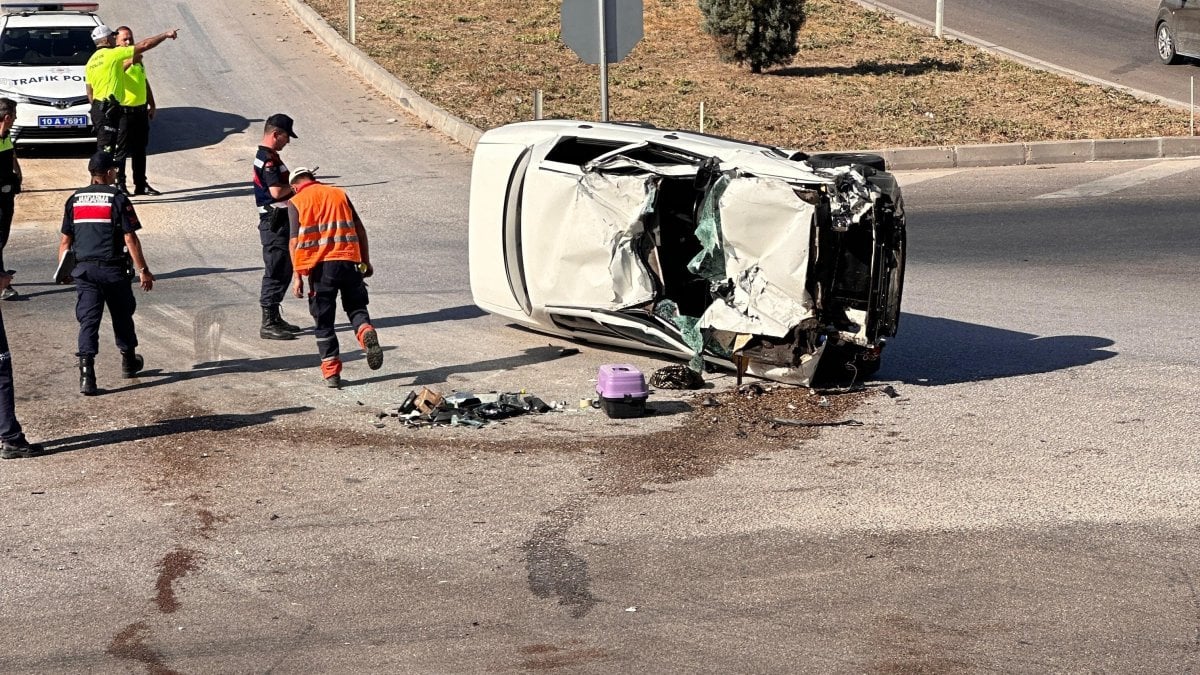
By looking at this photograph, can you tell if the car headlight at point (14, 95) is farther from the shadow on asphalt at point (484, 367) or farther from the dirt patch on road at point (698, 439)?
the dirt patch on road at point (698, 439)

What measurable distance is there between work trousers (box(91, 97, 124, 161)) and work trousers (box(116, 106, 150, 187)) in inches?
1.7

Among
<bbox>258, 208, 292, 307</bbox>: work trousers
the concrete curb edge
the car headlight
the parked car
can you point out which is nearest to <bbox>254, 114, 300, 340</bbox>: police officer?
<bbox>258, 208, 292, 307</bbox>: work trousers

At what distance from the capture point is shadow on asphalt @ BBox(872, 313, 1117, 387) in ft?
33.2

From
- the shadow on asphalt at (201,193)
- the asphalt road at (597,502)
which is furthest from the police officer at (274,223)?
the shadow on asphalt at (201,193)

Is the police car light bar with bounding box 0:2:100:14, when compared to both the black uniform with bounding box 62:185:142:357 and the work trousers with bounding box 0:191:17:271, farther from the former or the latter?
the black uniform with bounding box 62:185:142:357

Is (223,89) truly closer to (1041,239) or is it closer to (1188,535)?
(1041,239)

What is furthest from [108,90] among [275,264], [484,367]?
[484,367]

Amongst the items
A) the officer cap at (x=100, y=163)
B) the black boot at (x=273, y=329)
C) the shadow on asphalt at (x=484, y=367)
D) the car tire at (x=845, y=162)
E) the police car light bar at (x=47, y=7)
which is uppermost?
the police car light bar at (x=47, y=7)

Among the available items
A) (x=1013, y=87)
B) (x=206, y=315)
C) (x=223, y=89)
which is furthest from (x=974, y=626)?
(x=223, y=89)

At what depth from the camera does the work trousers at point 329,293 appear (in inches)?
388

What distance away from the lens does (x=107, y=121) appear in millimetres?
16469

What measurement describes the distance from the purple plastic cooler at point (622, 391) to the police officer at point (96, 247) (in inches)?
131

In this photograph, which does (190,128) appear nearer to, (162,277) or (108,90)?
(108,90)

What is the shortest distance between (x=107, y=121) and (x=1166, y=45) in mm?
17250
